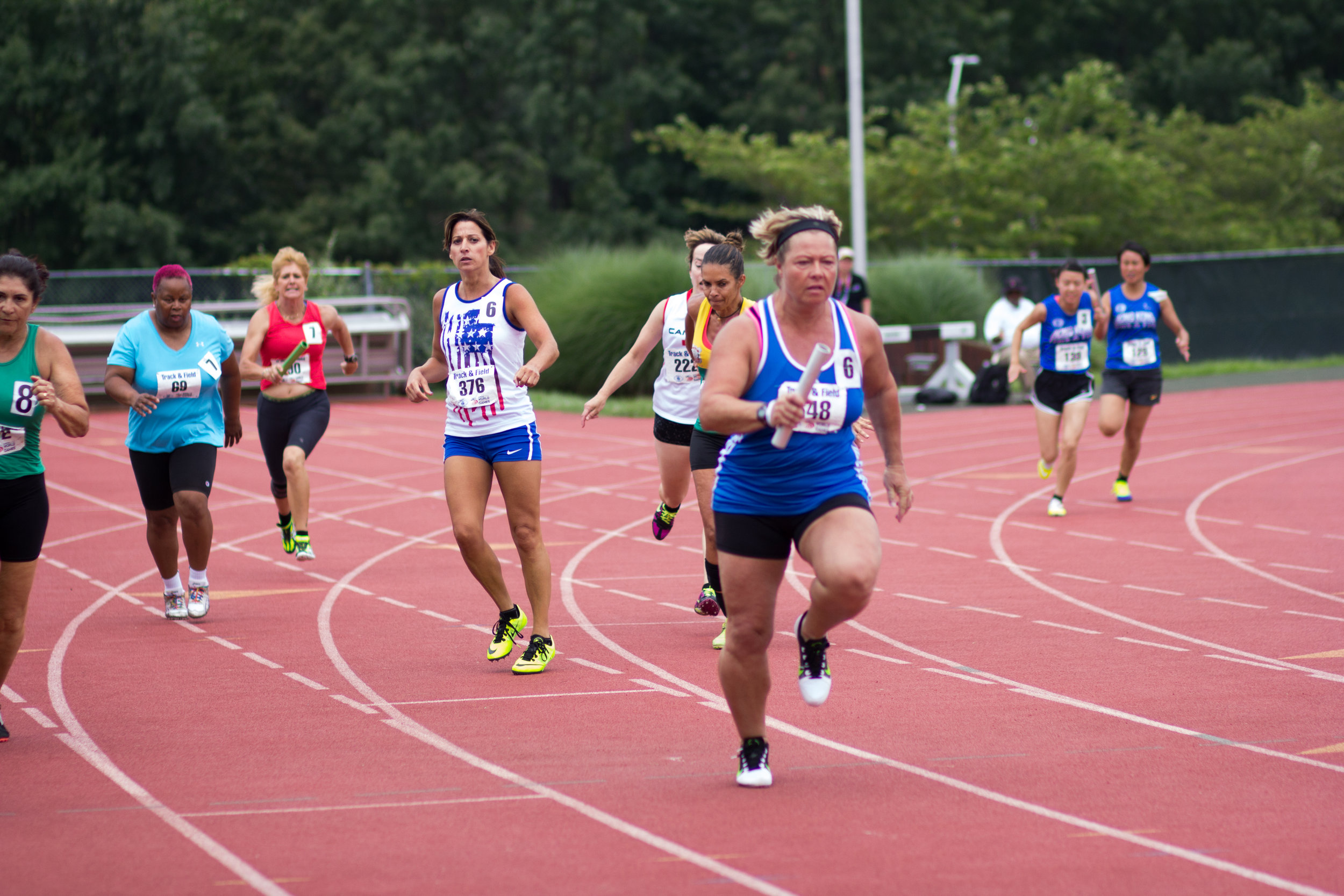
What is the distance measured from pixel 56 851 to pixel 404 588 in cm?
536

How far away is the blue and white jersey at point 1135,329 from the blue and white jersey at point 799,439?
354 inches

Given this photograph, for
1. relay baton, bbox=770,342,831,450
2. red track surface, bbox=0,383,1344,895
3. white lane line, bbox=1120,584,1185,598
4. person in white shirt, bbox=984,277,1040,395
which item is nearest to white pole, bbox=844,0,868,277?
person in white shirt, bbox=984,277,1040,395

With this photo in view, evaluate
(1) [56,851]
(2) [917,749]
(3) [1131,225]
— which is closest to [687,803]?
(2) [917,749]

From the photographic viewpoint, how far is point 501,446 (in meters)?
7.54

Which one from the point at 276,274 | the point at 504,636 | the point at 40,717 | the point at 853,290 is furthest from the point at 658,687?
the point at 853,290

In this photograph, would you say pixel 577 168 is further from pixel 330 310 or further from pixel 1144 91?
pixel 330 310

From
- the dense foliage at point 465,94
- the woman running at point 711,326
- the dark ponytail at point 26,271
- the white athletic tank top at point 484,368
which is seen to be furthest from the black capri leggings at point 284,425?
the dense foliage at point 465,94

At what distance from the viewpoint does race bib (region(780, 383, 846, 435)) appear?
17.3ft

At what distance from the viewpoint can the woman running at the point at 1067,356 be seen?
43.3 ft

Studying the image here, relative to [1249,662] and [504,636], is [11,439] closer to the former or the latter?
[504,636]

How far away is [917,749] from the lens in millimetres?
6078

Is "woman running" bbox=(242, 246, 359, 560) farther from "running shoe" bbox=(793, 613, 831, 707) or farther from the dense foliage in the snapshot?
the dense foliage

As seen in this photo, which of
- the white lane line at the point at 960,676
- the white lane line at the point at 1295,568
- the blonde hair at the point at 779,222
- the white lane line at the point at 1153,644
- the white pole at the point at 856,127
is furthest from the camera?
the white pole at the point at 856,127

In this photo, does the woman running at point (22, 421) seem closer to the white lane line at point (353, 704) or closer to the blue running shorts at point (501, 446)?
the white lane line at point (353, 704)
